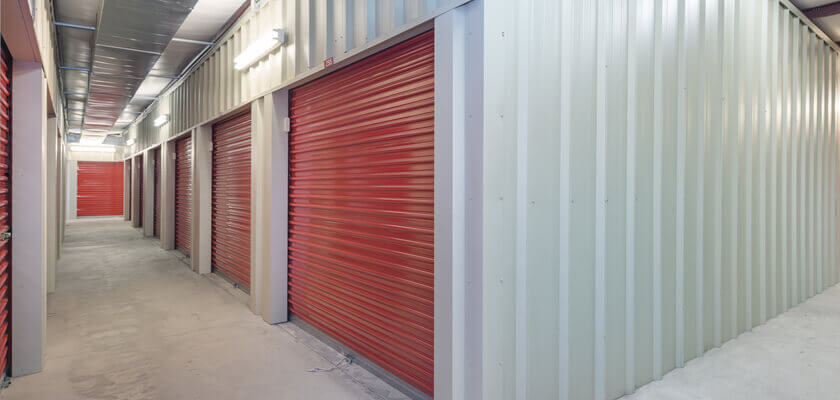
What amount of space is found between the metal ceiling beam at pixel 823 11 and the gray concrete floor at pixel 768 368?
3553 millimetres

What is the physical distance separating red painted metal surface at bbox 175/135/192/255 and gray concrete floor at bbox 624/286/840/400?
8276 mm

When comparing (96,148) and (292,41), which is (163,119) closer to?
(292,41)

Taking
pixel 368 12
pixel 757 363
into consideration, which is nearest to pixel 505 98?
pixel 368 12

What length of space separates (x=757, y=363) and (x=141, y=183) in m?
17.1

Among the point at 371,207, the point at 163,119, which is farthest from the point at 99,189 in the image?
the point at 371,207

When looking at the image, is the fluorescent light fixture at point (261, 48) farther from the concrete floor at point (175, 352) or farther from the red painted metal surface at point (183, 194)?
the red painted metal surface at point (183, 194)

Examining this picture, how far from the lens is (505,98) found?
7.73 ft

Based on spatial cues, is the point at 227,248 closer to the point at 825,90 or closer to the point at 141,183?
the point at 825,90

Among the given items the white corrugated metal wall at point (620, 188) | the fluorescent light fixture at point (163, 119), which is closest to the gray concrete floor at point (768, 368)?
the white corrugated metal wall at point (620, 188)

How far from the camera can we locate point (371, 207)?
134 inches

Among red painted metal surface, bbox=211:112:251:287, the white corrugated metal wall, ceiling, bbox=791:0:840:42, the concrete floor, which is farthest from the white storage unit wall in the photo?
red painted metal surface, bbox=211:112:251:287

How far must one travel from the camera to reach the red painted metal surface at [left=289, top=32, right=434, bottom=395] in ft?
9.52

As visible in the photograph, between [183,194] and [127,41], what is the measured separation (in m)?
5.01

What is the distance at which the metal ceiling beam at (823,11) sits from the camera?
514 cm
